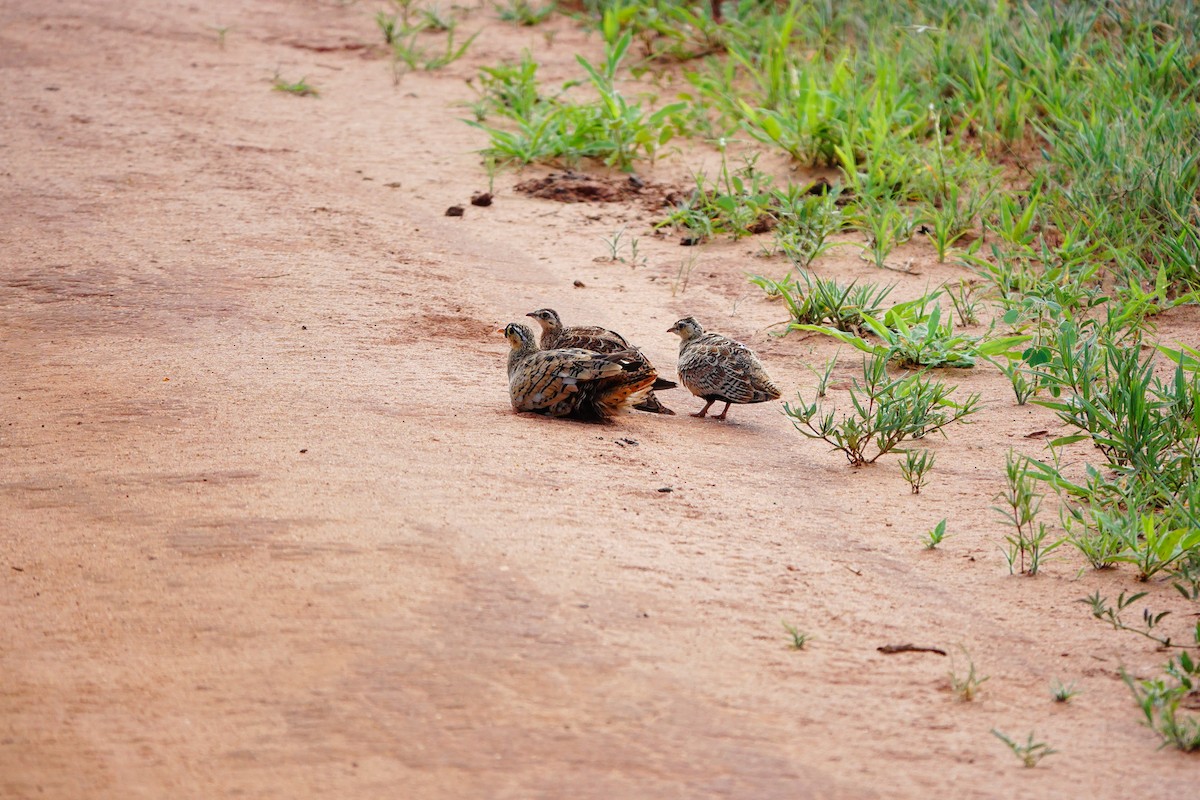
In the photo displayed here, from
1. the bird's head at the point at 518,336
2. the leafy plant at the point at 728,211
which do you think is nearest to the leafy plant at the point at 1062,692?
the bird's head at the point at 518,336

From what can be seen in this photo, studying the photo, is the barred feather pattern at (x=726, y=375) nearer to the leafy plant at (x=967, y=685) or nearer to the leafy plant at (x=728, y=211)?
the leafy plant at (x=967, y=685)

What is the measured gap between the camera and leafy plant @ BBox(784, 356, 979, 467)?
5.36 meters

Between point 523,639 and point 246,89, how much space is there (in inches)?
344

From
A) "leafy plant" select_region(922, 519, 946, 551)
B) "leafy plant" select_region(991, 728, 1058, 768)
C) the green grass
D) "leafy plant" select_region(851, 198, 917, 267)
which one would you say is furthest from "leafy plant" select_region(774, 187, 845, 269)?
"leafy plant" select_region(991, 728, 1058, 768)

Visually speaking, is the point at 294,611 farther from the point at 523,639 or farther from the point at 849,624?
the point at 849,624

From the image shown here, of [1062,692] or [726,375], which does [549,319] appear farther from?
[1062,692]

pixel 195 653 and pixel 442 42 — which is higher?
pixel 442 42

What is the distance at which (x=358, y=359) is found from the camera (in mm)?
6129

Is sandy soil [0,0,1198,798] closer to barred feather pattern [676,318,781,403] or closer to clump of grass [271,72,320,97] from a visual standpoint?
barred feather pattern [676,318,781,403]

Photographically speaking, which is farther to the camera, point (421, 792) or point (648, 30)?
point (648, 30)

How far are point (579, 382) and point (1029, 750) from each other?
273cm

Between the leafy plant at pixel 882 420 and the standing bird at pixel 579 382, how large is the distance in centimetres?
72

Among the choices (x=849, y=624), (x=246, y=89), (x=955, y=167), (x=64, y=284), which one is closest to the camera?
(x=849, y=624)

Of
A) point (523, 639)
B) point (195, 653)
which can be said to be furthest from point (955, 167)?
point (195, 653)
